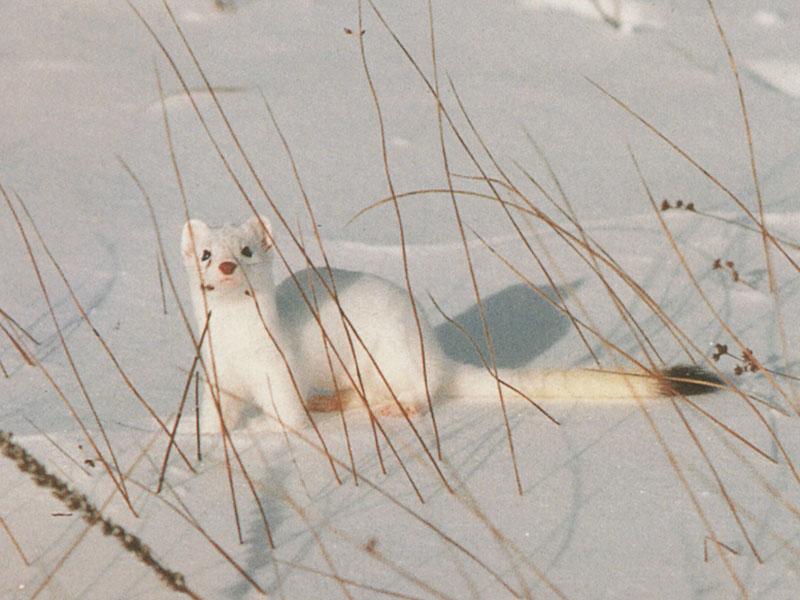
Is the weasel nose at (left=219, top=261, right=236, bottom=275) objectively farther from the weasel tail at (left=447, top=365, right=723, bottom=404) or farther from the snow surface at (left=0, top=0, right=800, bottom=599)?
the weasel tail at (left=447, top=365, right=723, bottom=404)

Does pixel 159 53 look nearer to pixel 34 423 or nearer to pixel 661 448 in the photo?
pixel 34 423

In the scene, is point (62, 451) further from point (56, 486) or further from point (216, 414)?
point (56, 486)

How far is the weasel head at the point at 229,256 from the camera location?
8.54 ft

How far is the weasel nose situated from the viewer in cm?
258

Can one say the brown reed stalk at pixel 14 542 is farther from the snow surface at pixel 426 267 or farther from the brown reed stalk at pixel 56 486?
the brown reed stalk at pixel 56 486

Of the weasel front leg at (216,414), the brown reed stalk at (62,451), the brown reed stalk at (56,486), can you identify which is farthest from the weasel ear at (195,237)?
the brown reed stalk at (56,486)

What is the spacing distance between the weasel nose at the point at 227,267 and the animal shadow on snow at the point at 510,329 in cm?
76

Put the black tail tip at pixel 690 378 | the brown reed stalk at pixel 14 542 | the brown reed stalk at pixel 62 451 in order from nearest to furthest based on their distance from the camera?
the brown reed stalk at pixel 14 542
the brown reed stalk at pixel 62 451
the black tail tip at pixel 690 378

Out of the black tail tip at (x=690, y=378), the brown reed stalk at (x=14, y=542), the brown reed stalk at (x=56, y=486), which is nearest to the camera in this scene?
the brown reed stalk at (x=56, y=486)

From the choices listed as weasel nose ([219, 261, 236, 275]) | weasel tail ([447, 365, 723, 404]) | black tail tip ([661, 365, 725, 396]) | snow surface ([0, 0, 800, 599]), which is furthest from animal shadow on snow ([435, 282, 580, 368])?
weasel nose ([219, 261, 236, 275])

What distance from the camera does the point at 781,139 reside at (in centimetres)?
484

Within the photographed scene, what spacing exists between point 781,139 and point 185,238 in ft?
9.53

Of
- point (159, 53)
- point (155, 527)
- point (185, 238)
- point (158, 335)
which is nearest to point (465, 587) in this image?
point (155, 527)

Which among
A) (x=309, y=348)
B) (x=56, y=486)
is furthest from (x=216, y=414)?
(x=56, y=486)
